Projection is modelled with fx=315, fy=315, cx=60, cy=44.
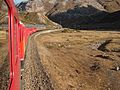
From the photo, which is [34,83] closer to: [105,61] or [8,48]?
[8,48]

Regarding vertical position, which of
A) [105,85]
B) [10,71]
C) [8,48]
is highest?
[8,48]

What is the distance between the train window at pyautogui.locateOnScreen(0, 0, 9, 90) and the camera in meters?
5.99

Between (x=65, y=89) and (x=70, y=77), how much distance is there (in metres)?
4.77

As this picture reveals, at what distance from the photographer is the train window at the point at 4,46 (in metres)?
5.99

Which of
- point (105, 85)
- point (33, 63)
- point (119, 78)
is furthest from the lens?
point (119, 78)

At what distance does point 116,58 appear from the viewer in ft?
127

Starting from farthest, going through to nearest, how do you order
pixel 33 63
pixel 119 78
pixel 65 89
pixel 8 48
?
pixel 119 78, pixel 33 63, pixel 65 89, pixel 8 48

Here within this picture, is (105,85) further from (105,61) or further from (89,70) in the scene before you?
(105,61)

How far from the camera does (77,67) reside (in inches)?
1257

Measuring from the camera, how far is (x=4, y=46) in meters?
6.86

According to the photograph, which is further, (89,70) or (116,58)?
(116,58)

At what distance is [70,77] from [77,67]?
6374mm

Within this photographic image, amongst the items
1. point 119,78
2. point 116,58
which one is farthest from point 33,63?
point 116,58

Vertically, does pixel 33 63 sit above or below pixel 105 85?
above
